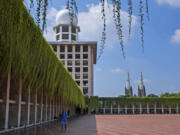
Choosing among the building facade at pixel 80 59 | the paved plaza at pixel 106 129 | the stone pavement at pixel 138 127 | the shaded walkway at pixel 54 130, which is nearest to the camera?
the shaded walkway at pixel 54 130

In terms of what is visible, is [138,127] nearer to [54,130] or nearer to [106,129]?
[106,129]

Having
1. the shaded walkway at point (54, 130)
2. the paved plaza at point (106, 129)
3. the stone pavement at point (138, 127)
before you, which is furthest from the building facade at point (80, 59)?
the shaded walkway at point (54, 130)

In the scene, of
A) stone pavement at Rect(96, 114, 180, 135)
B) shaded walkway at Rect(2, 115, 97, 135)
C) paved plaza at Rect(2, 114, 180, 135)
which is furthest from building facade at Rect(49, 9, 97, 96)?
shaded walkway at Rect(2, 115, 97, 135)

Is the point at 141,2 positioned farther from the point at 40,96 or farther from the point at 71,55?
the point at 71,55

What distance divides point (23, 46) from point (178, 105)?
180 ft

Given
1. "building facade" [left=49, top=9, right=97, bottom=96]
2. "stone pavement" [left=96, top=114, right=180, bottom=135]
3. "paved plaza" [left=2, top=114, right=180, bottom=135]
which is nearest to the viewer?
"paved plaza" [left=2, top=114, right=180, bottom=135]

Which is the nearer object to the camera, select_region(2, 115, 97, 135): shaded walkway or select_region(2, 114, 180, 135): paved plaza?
select_region(2, 115, 97, 135): shaded walkway

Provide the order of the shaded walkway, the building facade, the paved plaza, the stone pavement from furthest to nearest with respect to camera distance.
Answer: the building facade, the stone pavement, the paved plaza, the shaded walkway

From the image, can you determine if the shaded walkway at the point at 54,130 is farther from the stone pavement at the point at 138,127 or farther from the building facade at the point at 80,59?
the building facade at the point at 80,59

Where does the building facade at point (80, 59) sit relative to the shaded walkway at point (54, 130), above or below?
above

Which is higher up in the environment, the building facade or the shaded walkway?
the building facade

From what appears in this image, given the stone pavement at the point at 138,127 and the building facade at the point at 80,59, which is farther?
the building facade at the point at 80,59

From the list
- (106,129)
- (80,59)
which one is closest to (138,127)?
(106,129)

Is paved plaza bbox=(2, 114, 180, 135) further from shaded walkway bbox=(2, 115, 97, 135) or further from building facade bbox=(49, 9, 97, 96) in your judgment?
building facade bbox=(49, 9, 97, 96)
